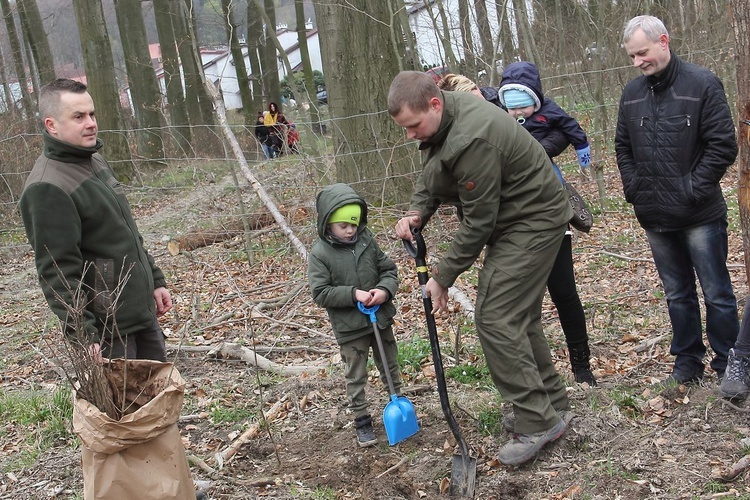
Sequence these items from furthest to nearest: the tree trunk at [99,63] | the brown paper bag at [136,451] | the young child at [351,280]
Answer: the tree trunk at [99,63] → the young child at [351,280] → the brown paper bag at [136,451]

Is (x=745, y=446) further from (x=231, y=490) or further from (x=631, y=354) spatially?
(x=231, y=490)

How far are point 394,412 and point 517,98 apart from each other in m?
2.00

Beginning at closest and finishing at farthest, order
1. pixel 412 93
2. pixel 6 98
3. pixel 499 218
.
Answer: pixel 412 93, pixel 499 218, pixel 6 98

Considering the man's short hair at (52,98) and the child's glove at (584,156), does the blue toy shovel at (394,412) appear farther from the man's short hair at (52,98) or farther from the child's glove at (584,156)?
the man's short hair at (52,98)

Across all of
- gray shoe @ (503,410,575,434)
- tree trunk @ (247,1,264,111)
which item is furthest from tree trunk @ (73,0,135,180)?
gray shoe @ (503,410,575,434)

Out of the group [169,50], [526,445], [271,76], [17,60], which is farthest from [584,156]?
[271,76]

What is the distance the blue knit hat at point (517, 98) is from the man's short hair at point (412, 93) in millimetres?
1024

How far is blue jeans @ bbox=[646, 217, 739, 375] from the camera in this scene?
4.13m

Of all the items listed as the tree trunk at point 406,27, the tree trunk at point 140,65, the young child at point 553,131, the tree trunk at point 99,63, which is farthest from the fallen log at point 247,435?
the tree trunk at point 140,65

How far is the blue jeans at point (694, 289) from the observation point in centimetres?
413

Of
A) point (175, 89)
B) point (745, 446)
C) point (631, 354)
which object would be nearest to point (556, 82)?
point (631, 354)

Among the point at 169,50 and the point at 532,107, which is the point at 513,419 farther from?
the point at 169,50

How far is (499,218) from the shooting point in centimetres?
379

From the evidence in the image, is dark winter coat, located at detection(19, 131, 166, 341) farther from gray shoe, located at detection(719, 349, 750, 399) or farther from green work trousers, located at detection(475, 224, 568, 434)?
gray shoe, located at detection(719, 349, 750, 399)
